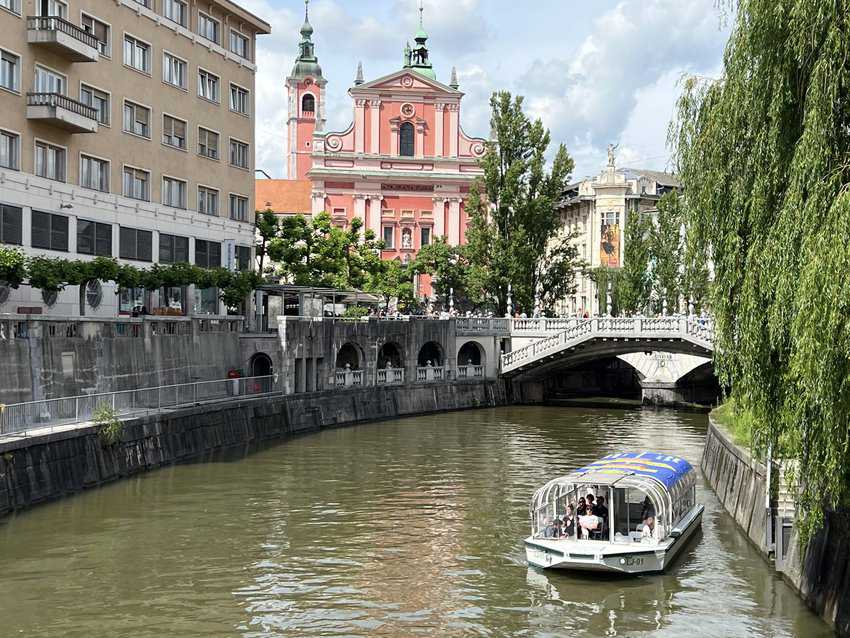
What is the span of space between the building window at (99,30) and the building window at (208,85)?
9292mm

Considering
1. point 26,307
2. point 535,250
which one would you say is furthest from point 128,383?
point 535,250

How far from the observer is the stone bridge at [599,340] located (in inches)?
2844

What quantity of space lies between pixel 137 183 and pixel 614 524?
37428mm

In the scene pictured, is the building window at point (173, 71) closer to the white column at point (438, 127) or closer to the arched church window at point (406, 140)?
the arched church window at point (406, 140)

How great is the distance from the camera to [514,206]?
84.2 m

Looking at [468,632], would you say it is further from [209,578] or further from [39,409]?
[39,409]

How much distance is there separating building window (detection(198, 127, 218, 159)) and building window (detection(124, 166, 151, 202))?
5699 mm

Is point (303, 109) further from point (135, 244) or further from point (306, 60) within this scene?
point (135, 244)

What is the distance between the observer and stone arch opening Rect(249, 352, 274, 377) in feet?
213

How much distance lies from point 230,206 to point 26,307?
69.4 feet

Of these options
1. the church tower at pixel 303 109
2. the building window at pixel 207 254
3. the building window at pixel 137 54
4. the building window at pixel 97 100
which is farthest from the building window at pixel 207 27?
the church tower at pixel 303 109

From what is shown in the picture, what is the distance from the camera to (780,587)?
28734 millimetres

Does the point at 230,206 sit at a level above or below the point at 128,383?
above

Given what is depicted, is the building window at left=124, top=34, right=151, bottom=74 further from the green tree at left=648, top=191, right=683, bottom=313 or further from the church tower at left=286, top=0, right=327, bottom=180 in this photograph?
the church tower at left=286, top=0, right=327, bottom=180
